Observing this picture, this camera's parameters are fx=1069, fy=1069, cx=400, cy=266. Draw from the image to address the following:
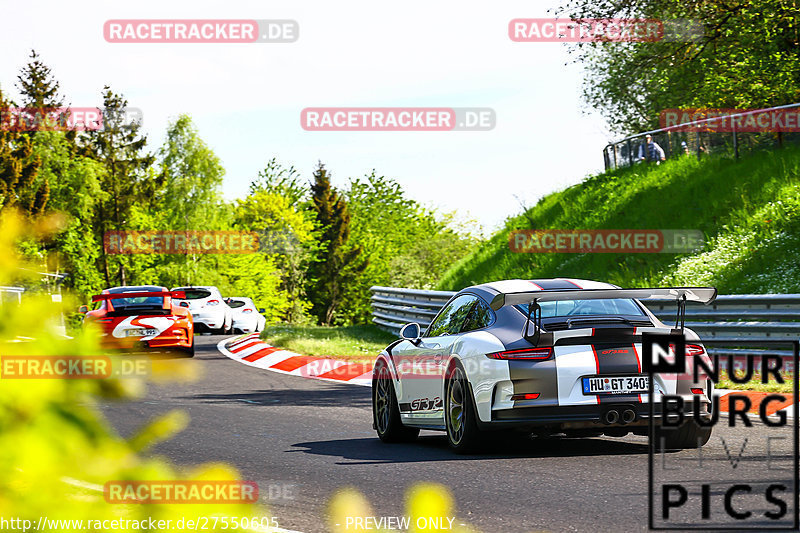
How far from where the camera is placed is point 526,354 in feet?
27.2

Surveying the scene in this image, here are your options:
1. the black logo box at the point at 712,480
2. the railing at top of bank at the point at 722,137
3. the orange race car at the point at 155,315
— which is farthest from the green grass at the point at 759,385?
the orange race car at the point at 155,315

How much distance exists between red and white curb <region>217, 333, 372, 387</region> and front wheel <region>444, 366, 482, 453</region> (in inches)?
277

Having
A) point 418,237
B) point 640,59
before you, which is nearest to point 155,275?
point 418,237

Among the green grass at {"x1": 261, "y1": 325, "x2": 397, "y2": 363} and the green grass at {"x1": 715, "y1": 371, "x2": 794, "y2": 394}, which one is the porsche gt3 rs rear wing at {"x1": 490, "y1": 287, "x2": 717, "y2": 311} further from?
the green grass at {"x1": 261, "y1": 325, "x2": 397, "y2": 363}

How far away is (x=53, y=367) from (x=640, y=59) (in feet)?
89.0

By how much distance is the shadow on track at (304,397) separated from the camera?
1354 cm

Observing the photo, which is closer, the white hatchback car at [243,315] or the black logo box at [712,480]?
the black logo box at [712,480]

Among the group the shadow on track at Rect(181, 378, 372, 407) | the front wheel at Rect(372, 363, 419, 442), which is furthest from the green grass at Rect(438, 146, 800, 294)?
the front wheel at Rect(372, 363, 419, 442)

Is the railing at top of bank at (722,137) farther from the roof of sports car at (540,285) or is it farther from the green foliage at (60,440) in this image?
the green foliage at (60,440)

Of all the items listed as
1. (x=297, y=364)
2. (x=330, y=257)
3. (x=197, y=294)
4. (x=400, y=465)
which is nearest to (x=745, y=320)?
A: (x=297, y=364)

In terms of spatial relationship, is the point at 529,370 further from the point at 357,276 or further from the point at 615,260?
the point at 357,276

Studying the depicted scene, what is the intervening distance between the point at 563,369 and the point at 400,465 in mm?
1495

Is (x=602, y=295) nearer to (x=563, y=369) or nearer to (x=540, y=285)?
(x=563, y=369)

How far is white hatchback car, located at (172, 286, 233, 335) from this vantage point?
3350 centimetres
